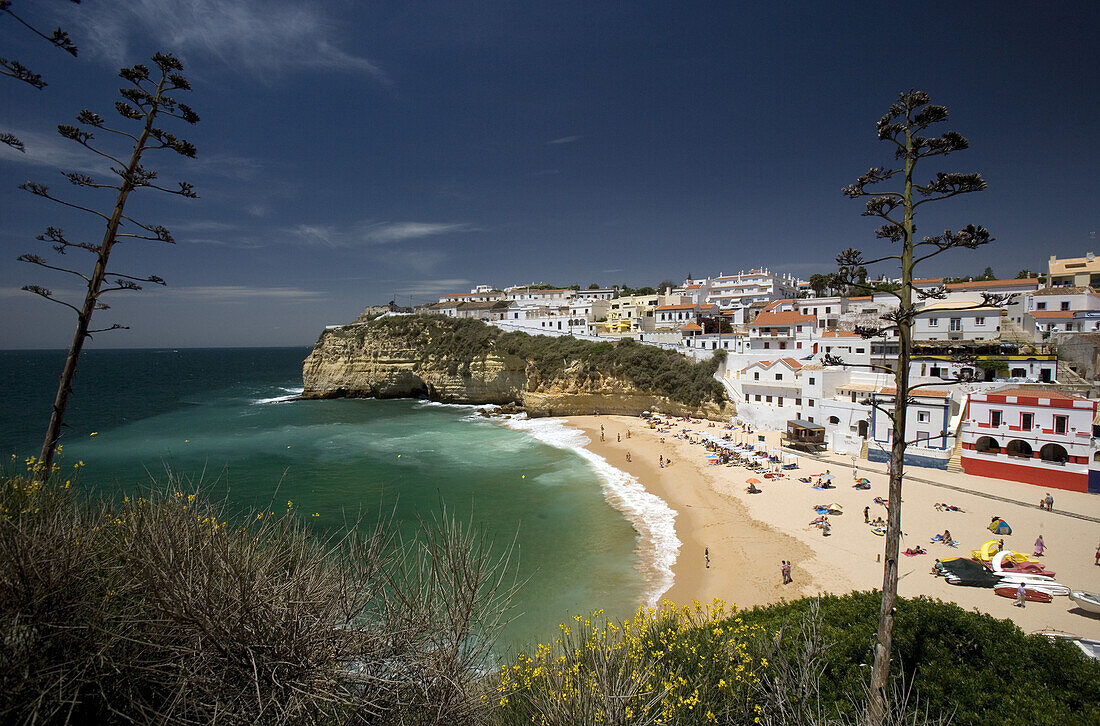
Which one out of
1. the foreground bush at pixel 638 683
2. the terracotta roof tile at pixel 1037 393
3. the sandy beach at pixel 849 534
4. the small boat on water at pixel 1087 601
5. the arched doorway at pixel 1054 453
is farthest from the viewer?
the terracotta roof tile at pixel 1037 393

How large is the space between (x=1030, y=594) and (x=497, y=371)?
43.4 metres

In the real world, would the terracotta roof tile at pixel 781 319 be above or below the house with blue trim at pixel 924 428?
above

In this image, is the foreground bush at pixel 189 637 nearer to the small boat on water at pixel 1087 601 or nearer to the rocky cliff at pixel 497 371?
the small boat on water at pixel 1087 601

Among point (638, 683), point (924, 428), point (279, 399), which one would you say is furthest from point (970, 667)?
point (279, 399)

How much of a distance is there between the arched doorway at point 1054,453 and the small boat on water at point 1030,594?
1208 cm

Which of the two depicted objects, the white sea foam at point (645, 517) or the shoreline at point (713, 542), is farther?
the white sea foam at point (645, 517)

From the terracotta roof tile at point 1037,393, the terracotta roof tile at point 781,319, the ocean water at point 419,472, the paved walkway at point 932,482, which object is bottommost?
the ocean water at point 419,472

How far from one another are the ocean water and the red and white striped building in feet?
52.1

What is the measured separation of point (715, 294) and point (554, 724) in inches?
2648

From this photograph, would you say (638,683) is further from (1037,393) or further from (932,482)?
(1037,393)

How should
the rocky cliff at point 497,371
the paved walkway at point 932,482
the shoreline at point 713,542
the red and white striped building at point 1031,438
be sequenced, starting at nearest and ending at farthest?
the shoreline at point 713,542 → the paved walkway at point 932,482 → the red and white striped building at point 1031,438 → the rocky cliff at point 497,371

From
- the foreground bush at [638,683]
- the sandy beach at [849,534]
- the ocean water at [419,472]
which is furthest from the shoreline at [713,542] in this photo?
the foreground bush at [638,683]

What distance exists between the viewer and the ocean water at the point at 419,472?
15586mm

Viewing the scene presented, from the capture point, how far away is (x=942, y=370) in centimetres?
3027
